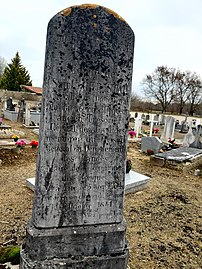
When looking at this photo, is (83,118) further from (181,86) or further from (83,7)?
(181,86)

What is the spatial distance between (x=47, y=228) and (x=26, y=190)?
3460mm

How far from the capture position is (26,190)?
502 centimetres

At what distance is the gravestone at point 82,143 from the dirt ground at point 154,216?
142cm

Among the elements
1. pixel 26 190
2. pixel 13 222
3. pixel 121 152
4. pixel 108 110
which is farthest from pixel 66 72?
pixel 26 190

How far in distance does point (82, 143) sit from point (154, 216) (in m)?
3.11

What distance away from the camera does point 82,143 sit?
182 centimetres

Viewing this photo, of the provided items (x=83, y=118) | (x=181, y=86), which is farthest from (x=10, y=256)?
(x=181, y=86)

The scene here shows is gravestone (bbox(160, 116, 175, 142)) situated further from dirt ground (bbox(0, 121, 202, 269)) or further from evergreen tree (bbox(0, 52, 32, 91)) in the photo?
evergreen tree (bbox(0, 52, 32, 91))

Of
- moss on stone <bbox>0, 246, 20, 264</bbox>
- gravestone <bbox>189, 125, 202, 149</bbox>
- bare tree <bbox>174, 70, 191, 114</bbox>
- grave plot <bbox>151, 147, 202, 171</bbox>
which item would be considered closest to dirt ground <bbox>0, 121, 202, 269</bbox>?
grave plot <bbox>151, 147, 202, 171</bbox>

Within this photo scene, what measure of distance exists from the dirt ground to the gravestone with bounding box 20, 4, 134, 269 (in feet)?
4.67

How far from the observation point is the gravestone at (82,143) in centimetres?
168

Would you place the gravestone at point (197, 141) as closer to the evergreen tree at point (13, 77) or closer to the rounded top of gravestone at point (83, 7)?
the rounded top of gravestone at point (83, 7)

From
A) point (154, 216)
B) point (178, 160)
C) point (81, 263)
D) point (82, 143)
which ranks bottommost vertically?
point (154, 216)

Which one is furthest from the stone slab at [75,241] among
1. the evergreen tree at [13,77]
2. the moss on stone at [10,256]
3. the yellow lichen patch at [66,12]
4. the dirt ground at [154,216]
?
the evergreen tree at [13,77]
